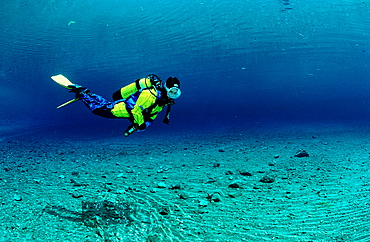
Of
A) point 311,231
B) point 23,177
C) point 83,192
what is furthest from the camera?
point 23,177

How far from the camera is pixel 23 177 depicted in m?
4.91

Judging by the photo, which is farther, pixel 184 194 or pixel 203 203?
pixel 184 194

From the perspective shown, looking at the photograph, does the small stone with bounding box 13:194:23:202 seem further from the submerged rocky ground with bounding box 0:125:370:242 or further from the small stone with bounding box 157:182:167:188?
the small stone with bounding box 157:182:167:188

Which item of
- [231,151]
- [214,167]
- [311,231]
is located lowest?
[231,151]

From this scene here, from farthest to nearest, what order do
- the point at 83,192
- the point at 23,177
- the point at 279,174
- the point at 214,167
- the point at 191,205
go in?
the point at 214,167, the point at 279,174, the point at 23,177, the point at 83,192, the point at 191,205

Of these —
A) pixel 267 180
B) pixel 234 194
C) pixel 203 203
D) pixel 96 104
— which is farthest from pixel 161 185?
pixel 96 104

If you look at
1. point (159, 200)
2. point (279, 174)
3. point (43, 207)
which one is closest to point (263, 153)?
point (279, 174)

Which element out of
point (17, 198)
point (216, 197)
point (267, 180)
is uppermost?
point (17, 198)

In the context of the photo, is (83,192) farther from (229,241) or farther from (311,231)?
(311,231)

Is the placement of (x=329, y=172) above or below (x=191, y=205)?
below

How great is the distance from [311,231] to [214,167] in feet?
9.06

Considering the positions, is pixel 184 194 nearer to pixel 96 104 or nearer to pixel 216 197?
pixel 216 197

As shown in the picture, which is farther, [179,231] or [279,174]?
[279,174]

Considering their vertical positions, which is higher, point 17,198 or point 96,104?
point 96,104
